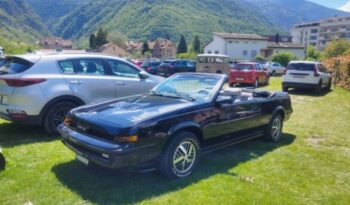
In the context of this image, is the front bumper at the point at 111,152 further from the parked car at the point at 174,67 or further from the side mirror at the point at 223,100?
the parked car at the point at 174,67

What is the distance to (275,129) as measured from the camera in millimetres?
7035

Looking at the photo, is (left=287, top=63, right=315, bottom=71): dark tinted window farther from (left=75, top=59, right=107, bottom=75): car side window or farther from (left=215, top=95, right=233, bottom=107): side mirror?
(left=215, top=95, right=233, bottom=107): side mirror

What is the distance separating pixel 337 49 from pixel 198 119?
47604 millimetres

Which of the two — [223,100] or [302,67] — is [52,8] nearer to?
[302,67]

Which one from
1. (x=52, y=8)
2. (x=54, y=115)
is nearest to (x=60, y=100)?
(x=54, y=115)

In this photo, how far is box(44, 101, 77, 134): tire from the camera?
6.55 meters

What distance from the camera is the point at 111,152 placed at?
3963 mm

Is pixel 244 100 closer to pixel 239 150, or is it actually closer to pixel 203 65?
pixel 239 150

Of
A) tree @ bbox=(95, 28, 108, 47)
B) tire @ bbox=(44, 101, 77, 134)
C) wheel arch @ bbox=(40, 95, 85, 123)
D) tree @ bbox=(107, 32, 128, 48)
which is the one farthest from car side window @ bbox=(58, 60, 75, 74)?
tree @ bbox=(107, 32, 128, 48)

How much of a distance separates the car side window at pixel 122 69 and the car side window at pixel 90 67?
0.24 meters

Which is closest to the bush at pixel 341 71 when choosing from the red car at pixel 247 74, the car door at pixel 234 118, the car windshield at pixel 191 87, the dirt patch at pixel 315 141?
the red car at pixel 247 74

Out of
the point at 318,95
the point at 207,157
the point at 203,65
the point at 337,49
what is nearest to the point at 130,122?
the point at 207,157

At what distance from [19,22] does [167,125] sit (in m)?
155

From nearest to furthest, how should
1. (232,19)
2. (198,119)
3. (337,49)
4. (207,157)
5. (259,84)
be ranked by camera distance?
(198,119) < (207,157) < (259,84) < (337,49) < (232,19)
